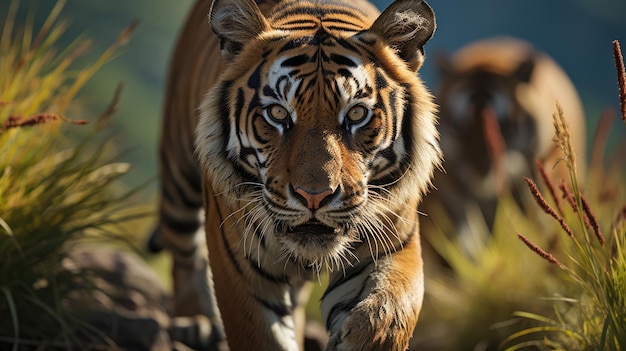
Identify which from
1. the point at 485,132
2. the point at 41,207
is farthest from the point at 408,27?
the point at 485,132

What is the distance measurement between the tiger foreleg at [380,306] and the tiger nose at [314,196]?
0.40 m

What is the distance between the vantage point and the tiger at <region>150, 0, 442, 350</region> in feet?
9.59

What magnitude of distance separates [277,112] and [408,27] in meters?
0.58

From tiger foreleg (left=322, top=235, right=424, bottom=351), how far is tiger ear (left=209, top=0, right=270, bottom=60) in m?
0.87

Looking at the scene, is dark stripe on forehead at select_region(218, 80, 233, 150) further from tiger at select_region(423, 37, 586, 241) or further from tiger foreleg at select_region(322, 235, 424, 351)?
tiger at select_region(423, 37, 586, 241)

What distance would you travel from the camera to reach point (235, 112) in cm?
319

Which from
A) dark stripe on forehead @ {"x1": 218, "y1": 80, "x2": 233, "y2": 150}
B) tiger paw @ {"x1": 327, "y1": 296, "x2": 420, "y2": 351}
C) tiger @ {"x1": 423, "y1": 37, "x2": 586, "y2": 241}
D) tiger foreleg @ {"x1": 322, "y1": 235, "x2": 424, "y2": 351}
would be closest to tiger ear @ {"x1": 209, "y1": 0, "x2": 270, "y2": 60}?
dark stripe on forehead @ {"x1": 218, "y1": 80, "x2": 233, "y2": 150}

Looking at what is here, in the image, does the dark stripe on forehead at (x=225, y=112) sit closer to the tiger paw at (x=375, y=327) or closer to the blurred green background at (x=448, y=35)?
the tiger paw at (x=375, y=327)

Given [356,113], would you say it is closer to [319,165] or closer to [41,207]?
[319,165]

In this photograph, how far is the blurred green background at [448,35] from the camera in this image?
122 ft

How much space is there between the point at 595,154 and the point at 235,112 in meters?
2.32

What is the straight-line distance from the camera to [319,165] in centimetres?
281

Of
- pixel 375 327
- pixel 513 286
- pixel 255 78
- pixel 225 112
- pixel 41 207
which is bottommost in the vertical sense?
pixel 513 286

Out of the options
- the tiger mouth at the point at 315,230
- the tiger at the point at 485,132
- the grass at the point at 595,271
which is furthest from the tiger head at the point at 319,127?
the tiger at the point at 485,132
